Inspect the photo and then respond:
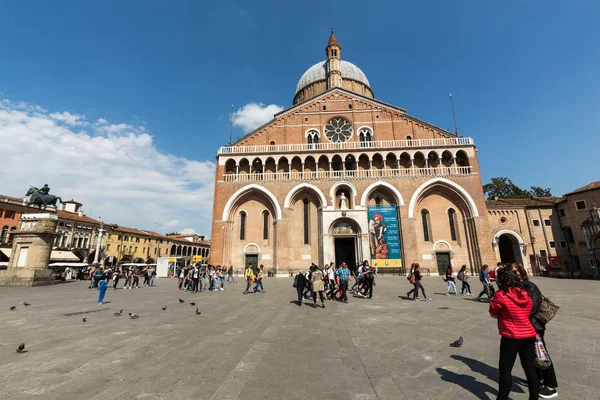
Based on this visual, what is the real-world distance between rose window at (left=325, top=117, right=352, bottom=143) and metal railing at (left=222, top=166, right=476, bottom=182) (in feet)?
15.1

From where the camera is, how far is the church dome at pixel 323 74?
37.0 meters

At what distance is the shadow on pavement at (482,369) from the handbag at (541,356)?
0.56 metres

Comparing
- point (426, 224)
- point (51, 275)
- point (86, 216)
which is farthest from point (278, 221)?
point (86, 216)

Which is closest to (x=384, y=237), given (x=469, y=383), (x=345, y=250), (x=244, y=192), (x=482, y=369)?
(x=345, y=250)

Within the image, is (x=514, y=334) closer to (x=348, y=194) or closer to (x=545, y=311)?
(x=545, y=311)

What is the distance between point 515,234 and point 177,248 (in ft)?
190

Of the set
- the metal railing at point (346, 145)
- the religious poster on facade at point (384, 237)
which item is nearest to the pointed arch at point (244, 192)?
the metal railing at point (346, 145)

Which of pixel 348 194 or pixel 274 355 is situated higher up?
pixel 348 194

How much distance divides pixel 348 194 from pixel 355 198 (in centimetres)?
123

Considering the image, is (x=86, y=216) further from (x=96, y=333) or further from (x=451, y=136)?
(x=451, y=136)

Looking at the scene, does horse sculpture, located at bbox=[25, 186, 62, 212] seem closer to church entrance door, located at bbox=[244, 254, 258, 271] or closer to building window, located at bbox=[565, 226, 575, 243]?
church entrance door, located at bbox=[244, 254, 258, 271]

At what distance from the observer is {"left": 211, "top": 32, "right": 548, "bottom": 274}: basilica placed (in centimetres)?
2327

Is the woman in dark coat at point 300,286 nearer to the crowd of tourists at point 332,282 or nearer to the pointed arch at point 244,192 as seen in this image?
the crowd of tourists at point 332,282

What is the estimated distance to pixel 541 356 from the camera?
10.0 ft
